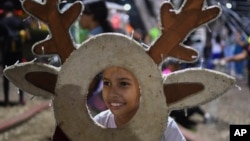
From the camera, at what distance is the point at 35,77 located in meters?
2.05

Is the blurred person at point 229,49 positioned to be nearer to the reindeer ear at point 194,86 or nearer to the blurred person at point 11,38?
the blurred person at point 11,38

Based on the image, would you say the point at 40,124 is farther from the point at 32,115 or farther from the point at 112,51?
the point at 112,51

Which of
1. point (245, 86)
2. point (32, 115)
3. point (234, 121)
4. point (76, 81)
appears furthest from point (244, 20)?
point (245, 86)

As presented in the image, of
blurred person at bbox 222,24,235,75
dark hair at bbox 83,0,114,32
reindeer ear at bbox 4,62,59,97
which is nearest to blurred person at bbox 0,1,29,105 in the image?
dark hair at bbox 83,0,114,32

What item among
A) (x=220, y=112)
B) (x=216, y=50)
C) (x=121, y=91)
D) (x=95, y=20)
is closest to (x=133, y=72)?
(x=121, y=91)

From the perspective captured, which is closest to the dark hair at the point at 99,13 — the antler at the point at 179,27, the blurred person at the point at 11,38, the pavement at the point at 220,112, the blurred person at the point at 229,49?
the antler at the point at 179,27

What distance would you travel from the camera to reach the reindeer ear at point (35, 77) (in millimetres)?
2031

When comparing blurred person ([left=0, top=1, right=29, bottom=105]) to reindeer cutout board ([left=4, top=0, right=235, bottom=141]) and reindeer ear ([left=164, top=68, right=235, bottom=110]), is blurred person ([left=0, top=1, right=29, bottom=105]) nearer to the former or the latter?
reindeer cutout board ([left=4, top=0, right=235, bottom=141])

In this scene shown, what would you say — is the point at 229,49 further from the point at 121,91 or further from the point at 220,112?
the point at 121,91

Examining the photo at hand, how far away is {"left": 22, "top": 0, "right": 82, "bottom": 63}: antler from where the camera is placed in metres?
2.02

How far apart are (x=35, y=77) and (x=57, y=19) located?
0.91 ft

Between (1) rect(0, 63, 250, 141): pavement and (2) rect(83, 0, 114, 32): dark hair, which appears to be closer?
(2) rect(83, 0, 114, 32): dark hair

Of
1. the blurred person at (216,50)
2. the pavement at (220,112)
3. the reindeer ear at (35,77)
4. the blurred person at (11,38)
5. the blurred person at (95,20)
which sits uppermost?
the reindeer ear at (35,77)

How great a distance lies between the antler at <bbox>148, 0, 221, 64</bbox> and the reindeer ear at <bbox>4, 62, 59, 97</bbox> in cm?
46
